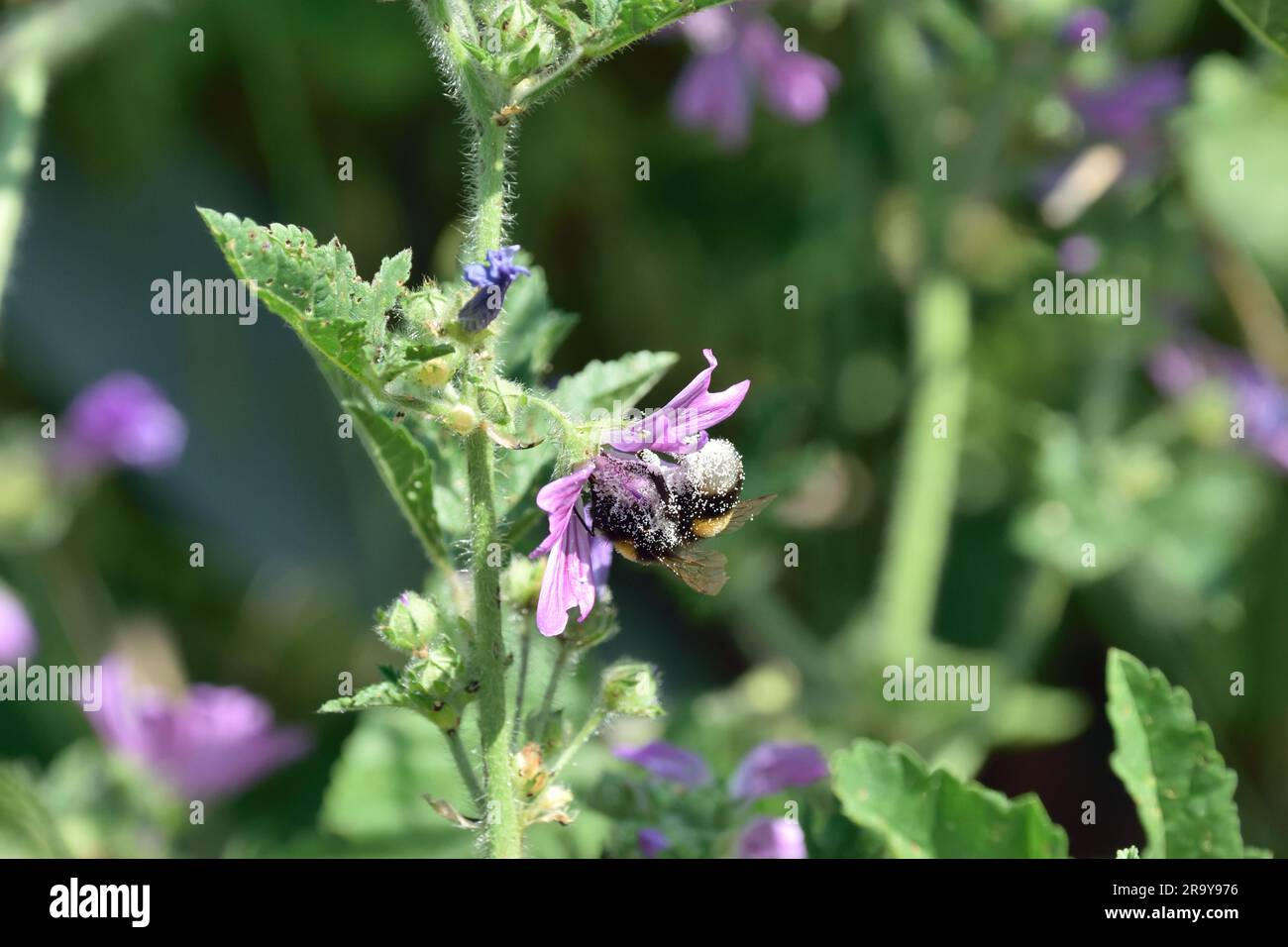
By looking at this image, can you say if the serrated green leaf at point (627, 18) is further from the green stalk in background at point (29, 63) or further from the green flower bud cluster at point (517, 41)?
the green stalk in background at point (29, 63)

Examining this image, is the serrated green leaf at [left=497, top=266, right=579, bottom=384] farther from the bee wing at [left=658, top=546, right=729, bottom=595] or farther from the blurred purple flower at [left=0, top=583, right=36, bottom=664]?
the blurred purple flower at [left=0, top=583, right=36, bottom=664]

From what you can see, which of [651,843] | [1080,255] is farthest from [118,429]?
[1080,255]

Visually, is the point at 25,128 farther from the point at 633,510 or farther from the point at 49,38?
the point at 633,510

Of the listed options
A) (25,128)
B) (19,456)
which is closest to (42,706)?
(19,456)

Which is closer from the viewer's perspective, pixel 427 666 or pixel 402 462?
pixel 427 666

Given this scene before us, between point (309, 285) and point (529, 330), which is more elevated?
point (529, 330)

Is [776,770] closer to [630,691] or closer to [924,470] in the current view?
[630,691]

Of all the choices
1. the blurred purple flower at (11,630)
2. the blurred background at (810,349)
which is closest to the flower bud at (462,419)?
the blurred background at (810,349)
